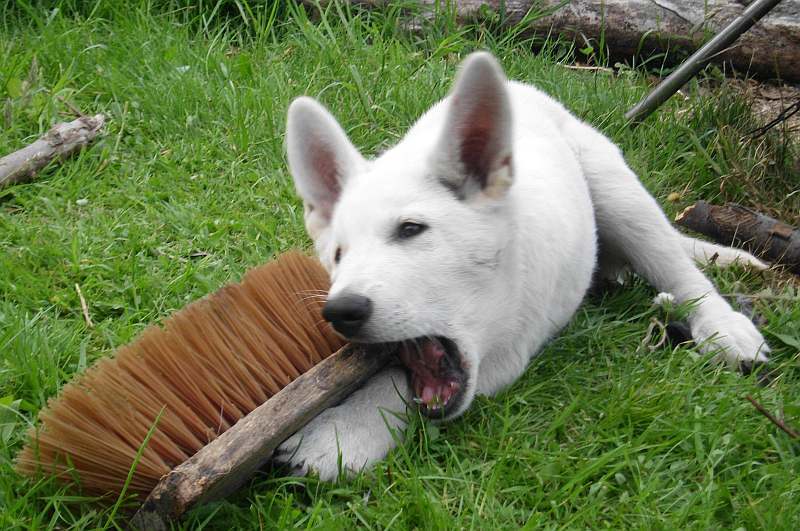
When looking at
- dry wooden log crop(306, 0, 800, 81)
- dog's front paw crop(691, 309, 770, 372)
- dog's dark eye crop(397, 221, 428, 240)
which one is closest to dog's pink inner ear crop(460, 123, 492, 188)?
dog's dark eye crop(397, 221, 428, 240)

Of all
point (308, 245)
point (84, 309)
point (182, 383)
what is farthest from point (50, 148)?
point (182, 383)

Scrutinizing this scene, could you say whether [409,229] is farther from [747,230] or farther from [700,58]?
[700,58]

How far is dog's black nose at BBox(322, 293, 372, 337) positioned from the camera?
2.21 m

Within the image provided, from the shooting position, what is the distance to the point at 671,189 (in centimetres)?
448

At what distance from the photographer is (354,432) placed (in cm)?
244

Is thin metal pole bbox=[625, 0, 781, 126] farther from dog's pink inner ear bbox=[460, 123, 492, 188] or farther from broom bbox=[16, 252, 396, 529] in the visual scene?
broom bbox=[16, 252, 396, 529]

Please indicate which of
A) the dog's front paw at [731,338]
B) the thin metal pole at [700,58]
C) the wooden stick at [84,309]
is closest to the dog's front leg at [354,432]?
the wooden stick at [84,309]

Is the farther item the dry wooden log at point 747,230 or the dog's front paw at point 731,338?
the dry wooden log at point 747,230

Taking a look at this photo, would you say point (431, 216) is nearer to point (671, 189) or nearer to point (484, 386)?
point (484, 386)

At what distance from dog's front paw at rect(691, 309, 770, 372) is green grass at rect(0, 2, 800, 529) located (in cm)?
11

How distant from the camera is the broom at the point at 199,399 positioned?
205 centimetres

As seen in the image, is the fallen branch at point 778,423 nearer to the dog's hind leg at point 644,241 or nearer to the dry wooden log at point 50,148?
the dog's hind leg at point 644,241

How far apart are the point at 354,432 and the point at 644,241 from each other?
1711 millimetres

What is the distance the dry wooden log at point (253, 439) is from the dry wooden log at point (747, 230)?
7.25ft
